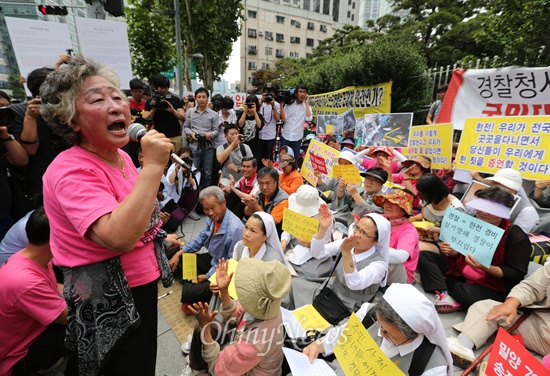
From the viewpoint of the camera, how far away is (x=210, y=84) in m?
26.8

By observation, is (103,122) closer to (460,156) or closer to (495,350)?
(495,350)

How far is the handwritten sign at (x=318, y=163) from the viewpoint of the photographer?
4.93 m

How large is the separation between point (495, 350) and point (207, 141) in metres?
5.06

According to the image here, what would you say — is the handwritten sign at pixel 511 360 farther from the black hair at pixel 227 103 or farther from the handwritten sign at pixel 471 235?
the black hair at pixel 227 103

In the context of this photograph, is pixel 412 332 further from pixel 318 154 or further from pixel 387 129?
pixel 387 129

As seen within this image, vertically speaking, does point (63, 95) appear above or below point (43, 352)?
above

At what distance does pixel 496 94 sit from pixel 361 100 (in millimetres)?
4043

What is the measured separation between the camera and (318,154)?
501cm

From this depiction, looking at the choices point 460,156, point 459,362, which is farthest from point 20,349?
point 460,156

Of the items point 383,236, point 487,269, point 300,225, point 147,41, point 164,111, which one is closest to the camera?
point 383,236

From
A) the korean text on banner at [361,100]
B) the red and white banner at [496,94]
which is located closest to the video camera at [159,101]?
the red and white banner at [496,94]

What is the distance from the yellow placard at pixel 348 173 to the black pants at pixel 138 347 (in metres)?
3.23

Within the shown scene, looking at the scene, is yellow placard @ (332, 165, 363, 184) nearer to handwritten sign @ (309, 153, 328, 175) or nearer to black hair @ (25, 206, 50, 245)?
handwritten sign @ (309, 153, 328, 175)

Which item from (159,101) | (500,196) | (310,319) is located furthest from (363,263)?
(159,101)
